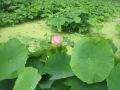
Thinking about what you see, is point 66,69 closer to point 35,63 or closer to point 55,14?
point 35,63

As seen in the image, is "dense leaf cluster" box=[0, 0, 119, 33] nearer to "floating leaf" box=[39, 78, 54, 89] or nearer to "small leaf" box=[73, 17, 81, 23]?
"small leaf" box=[73, 17, 81, 23]

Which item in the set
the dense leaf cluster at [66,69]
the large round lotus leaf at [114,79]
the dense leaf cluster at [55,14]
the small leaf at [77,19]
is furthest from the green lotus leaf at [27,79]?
the small leaf at [77,19]

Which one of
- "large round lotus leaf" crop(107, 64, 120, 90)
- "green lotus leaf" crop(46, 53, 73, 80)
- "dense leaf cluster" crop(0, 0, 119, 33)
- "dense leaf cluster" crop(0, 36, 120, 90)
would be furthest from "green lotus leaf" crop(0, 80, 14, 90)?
"dense leaf cluster" crop(0, 0, 119, 33)

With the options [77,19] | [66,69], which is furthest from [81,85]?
[77,19]

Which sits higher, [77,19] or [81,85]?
[81,85]

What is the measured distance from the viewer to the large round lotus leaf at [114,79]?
0.50 metres

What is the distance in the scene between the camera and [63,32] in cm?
304

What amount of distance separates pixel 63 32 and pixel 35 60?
243cm

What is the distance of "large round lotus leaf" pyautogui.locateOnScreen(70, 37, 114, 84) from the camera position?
0.51 m

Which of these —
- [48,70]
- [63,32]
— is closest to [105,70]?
[48,70]

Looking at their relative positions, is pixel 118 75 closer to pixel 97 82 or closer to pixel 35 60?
pixel 97 82

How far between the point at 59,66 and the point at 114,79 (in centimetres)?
16

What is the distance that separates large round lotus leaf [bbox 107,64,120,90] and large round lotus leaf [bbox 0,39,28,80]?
0.23 m

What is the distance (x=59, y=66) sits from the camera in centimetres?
59
